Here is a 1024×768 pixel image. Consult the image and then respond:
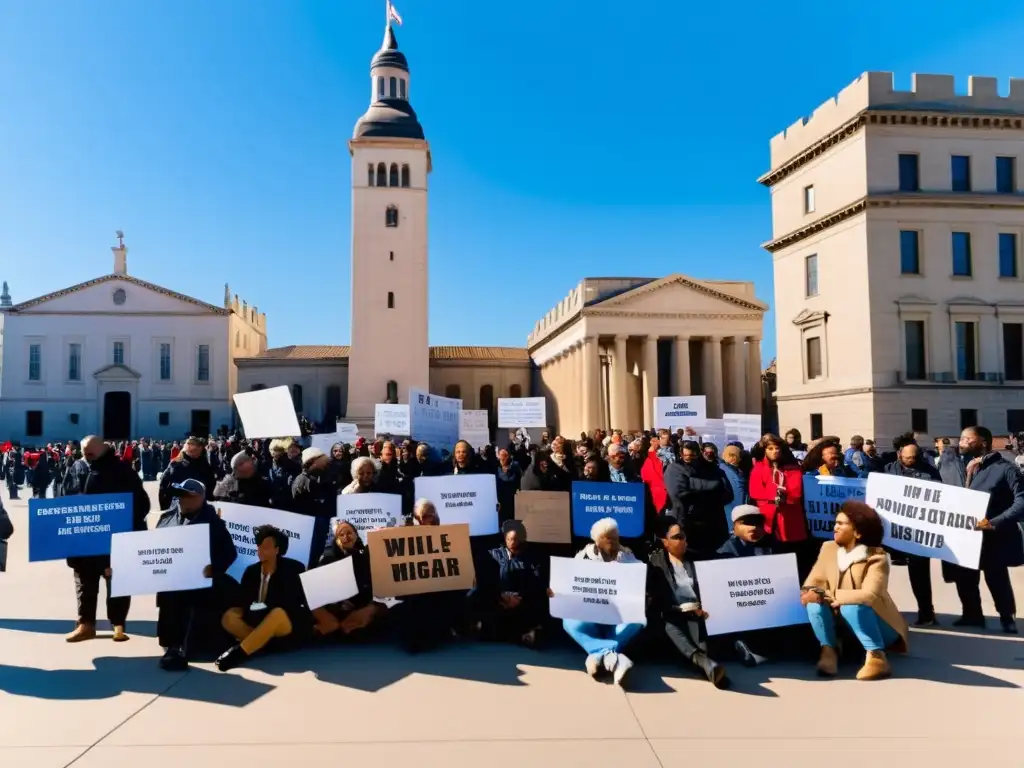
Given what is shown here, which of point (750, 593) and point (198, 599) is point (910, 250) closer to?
point (750, 593)

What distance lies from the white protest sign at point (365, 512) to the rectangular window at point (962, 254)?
100 feet

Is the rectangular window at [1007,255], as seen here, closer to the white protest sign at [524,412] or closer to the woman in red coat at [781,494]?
the white protest sign at [524,412]

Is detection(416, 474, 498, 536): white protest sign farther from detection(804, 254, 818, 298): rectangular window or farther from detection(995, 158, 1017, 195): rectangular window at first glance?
detection(995, 158, 1017, 195): rectangular window

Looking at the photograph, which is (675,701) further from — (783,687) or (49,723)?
(49,723)

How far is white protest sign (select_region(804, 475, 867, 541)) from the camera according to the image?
8305 mm

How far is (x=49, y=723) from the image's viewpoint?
5.07m

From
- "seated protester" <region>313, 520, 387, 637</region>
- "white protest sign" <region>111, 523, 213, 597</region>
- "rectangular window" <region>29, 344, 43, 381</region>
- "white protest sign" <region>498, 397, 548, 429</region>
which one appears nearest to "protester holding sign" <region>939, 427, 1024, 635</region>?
"seated protester" <region>313, 520, 387, 637</region>

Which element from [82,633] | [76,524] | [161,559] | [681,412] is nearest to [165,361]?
[681,412]

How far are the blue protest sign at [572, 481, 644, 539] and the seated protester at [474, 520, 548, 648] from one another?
1.31 metres

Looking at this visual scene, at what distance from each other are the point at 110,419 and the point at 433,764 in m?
57.6

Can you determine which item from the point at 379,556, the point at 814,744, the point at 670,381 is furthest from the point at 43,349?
the point at 814,744

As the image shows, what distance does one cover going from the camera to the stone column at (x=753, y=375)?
153 ft

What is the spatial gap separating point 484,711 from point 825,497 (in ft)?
16.3

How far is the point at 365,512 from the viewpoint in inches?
329
